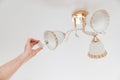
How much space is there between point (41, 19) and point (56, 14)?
105 millimetres

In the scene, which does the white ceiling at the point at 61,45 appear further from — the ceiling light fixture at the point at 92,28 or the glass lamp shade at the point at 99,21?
the glass lamp shade at the point at 99,21

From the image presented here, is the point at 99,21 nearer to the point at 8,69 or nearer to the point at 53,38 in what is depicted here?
the point at 53,38

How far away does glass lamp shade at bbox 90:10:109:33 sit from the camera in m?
1.22

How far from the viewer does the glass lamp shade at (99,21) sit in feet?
4.00

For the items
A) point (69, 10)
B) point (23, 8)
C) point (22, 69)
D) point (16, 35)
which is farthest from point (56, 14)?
point (22, 69)

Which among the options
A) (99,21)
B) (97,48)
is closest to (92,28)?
(99,21)

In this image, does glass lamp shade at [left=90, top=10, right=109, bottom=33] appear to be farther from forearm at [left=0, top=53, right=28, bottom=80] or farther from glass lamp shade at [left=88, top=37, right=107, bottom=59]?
forearm at [left=0, top=53, right=28, bottom=80]

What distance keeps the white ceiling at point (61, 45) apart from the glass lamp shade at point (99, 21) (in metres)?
0.20

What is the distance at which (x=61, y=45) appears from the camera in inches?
68.4

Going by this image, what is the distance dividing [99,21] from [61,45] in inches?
21.7

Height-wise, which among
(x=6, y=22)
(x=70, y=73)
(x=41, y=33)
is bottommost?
(x=70, y=73)

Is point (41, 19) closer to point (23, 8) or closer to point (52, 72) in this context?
point (23, 8)

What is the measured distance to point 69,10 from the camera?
1.50 metres

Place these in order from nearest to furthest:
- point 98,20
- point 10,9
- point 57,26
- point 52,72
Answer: point 98,20 → point 10,9 → point 57,26 → point 52,72
